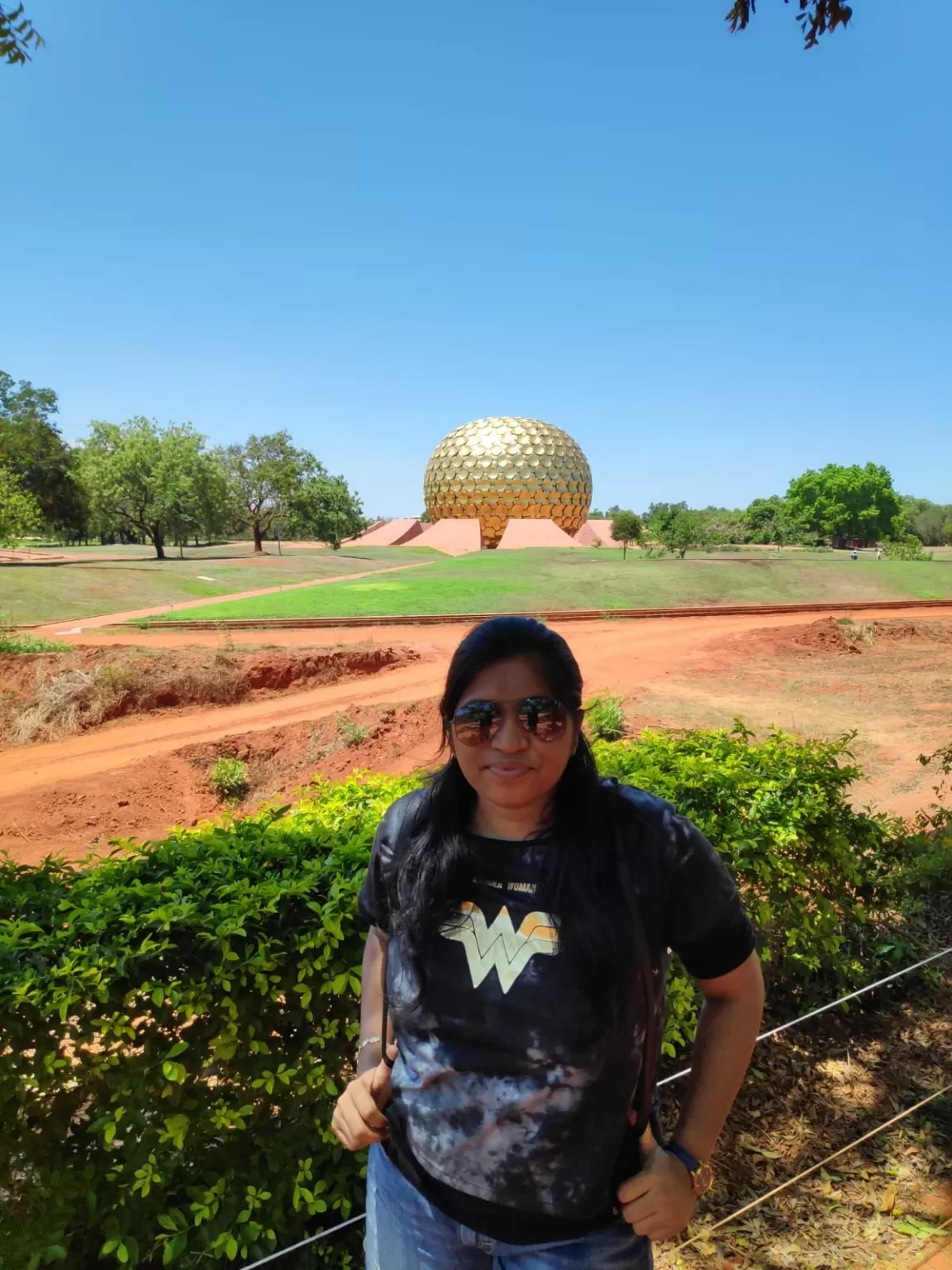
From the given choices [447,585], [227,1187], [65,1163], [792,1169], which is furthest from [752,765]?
[447,585]

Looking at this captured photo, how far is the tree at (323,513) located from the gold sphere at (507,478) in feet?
29.1

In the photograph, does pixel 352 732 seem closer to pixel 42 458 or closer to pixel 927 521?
pixel 42 458

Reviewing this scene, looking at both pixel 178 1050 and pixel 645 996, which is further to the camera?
pixel 178 1050

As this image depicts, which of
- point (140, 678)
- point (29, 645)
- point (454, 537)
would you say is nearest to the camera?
point (140, 678)

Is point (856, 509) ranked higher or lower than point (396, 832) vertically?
higher

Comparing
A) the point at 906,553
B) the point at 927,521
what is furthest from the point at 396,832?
the point at 927,521

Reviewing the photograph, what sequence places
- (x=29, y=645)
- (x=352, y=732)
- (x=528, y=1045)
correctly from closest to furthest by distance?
(x=528, y=1045) < (x=352, y=732) < (x=29, y=645)

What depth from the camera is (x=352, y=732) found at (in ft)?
33.8

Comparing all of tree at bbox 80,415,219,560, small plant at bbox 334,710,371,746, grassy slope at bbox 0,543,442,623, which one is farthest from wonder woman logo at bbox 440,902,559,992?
tree at bbox 80,415,219,560

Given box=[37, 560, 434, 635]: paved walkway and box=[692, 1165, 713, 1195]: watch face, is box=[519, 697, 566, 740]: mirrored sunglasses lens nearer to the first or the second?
box=[692, 1165, 713, 1195]: watch face

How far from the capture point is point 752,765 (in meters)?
3.79

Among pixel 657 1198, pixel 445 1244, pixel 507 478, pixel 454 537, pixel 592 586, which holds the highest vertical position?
pixel 507 478

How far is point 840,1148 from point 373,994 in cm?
254

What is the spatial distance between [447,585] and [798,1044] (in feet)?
66.7
